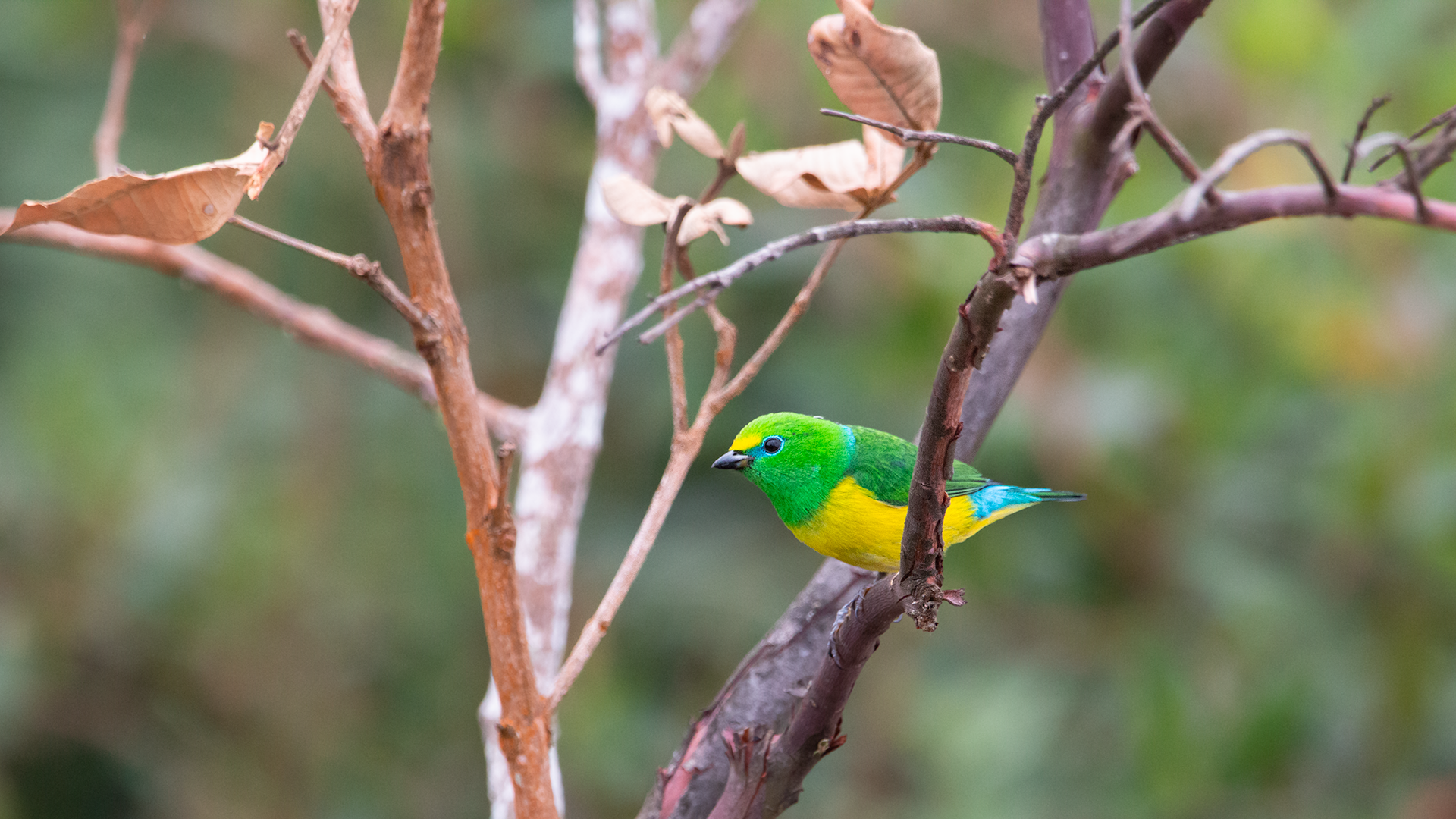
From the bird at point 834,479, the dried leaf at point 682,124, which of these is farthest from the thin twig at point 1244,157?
the bird at point 834,479

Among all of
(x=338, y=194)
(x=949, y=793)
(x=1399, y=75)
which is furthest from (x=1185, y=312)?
(x=338, y=194)

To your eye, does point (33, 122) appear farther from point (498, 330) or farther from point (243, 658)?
point (243, 658)

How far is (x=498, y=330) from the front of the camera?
3.82 m

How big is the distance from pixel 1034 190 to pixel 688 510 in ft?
5.04

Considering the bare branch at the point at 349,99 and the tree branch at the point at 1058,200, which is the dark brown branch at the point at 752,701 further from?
the bare branch at the point at 349,99

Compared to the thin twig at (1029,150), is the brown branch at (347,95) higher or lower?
higher

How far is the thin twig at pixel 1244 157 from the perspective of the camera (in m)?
0.63

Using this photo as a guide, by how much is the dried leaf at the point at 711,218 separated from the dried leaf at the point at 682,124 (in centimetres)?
16

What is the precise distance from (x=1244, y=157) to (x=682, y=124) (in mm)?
895

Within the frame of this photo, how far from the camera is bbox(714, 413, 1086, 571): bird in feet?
6.19

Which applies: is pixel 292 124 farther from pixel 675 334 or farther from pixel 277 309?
pixel 277 309

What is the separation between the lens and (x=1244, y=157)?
64 cm

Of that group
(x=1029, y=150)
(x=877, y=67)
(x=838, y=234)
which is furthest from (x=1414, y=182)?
(x=877, y=67)

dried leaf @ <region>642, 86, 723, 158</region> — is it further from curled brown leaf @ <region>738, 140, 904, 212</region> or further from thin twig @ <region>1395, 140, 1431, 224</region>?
thin twig @ <region>1395, 140, 1431, 224</region>
